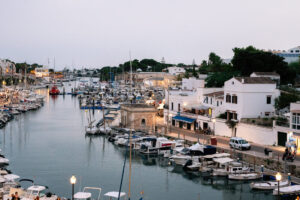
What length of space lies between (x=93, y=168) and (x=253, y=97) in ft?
47.7

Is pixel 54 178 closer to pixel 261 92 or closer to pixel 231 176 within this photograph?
pixel 231 176

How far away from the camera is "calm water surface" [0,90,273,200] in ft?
81.8

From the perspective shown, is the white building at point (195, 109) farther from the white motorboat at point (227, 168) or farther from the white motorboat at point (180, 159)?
the white motorboat at point (227, 168)

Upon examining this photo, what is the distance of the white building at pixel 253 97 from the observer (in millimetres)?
34500

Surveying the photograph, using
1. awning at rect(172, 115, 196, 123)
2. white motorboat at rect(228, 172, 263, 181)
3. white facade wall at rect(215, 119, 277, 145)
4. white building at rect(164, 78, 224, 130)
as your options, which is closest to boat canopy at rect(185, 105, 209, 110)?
white building at rect(164, 78, 224, 130)

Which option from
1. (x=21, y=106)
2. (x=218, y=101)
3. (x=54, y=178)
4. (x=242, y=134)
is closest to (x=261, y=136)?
(x=242, y=134)

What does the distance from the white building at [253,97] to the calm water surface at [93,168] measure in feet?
27.0

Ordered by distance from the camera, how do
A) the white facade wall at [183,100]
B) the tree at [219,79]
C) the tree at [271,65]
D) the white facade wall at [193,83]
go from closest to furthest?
the white facade wall at [183,100]
the tree at [271,65]
the tree at [219,79]
the white facade wall at [193,83]

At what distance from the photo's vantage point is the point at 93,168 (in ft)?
101

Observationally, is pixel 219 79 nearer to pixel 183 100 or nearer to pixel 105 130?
pixel 183 100

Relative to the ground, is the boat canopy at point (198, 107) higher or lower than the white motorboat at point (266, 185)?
higher

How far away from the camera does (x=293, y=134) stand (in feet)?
92.4

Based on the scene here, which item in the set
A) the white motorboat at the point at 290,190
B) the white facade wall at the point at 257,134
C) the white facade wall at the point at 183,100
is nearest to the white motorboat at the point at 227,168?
the white motorboat at the point at 290,190

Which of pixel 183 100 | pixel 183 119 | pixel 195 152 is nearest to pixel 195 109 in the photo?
pixel 183 119
